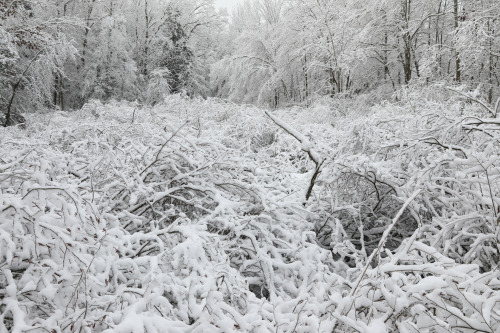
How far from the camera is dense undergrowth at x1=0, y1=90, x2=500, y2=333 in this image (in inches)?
48.3

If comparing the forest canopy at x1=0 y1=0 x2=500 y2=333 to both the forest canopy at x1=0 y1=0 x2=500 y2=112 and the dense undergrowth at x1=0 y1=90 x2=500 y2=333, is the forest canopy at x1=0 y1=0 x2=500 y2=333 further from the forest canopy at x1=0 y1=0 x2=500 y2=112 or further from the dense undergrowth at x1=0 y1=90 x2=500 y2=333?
the forest canopy at x1=0 y1=0 x2=500 y2=112

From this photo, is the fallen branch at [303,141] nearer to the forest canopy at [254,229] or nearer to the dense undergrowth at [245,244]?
the forest canopy at [254,229]

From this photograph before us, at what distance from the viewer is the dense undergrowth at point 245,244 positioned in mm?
1227

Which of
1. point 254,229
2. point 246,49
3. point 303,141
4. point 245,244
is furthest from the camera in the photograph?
point 246,49

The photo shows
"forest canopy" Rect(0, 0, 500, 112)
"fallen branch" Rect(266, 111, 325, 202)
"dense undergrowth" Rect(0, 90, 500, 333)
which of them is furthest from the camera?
"forest canopy" Rect(0, 0, 500, 112)

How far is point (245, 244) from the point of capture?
2354 millimetres

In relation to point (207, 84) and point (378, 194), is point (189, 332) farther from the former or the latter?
point (207, 84)

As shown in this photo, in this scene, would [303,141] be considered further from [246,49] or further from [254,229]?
[246,49]

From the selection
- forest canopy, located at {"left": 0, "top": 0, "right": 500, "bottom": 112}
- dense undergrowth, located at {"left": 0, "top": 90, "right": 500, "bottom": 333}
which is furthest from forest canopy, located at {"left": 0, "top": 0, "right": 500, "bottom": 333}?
forest canopy, located at {"left": 0, "top": 0, "right": 500, "bottom": 112}

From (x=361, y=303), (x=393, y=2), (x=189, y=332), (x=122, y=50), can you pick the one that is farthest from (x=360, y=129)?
(x=122, y=50)

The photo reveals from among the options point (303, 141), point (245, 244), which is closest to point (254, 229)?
point (245, 244)

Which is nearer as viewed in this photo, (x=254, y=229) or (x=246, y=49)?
(x=254, y=229)

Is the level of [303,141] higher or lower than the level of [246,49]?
lower

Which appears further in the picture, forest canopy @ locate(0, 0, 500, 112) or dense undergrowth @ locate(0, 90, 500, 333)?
forest canopy @ locate(0, 0, 500, 112)
